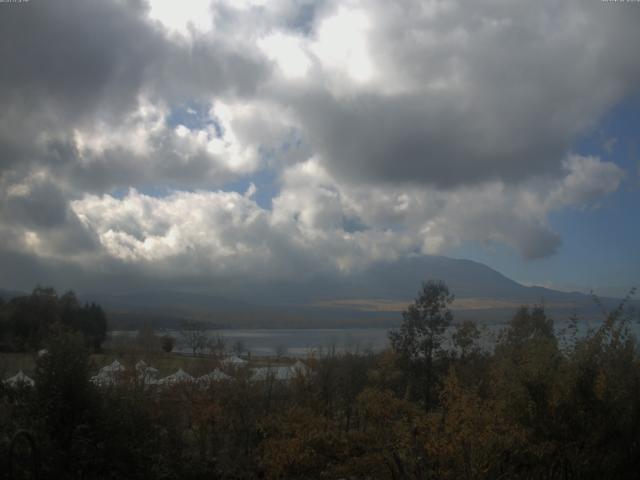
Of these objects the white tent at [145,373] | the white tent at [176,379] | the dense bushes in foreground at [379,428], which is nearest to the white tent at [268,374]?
the white tent at [176,379]

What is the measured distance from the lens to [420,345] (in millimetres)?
28547

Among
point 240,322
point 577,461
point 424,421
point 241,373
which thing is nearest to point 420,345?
point 241,373

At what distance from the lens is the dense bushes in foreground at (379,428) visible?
11461mm

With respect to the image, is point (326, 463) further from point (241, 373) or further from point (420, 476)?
point (420, 476)

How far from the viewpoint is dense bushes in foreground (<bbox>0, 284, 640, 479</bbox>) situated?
11.5 meters

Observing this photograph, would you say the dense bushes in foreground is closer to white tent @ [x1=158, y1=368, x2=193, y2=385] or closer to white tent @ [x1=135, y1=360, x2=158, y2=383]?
white tent @ [x1=135, y1=360, x2=158, y2=383]

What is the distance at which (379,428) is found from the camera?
A: 57.4 ft

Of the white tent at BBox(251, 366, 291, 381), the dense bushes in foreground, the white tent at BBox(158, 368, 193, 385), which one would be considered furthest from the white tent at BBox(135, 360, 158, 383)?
the white tent at BBox(251, 366, 291, 381)

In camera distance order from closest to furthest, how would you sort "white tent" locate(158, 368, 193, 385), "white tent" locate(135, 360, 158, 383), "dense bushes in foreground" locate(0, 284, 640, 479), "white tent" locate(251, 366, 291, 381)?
"dense bushes in foreground" locate(0, 284, 640, 479) < "white tent" locate(135, 360, 158, 383) < "white tent" locate(158, 368, 193, 385) < "white tent" locate(251, 366, 291, 381)

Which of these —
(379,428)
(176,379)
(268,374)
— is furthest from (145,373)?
(379,428)

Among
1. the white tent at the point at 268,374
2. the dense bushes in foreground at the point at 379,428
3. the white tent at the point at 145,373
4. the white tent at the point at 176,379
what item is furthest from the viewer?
the white tent at the point at 268,374

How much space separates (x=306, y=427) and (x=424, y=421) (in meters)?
4.43

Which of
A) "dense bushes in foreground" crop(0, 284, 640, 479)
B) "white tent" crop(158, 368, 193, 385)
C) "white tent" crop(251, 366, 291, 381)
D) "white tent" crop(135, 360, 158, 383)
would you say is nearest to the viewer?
"dense bushes in foreground" crop(0, 284, 640, 479)

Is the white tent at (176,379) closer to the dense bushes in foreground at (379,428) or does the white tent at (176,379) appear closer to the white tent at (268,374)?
the white tent at (268,374)
